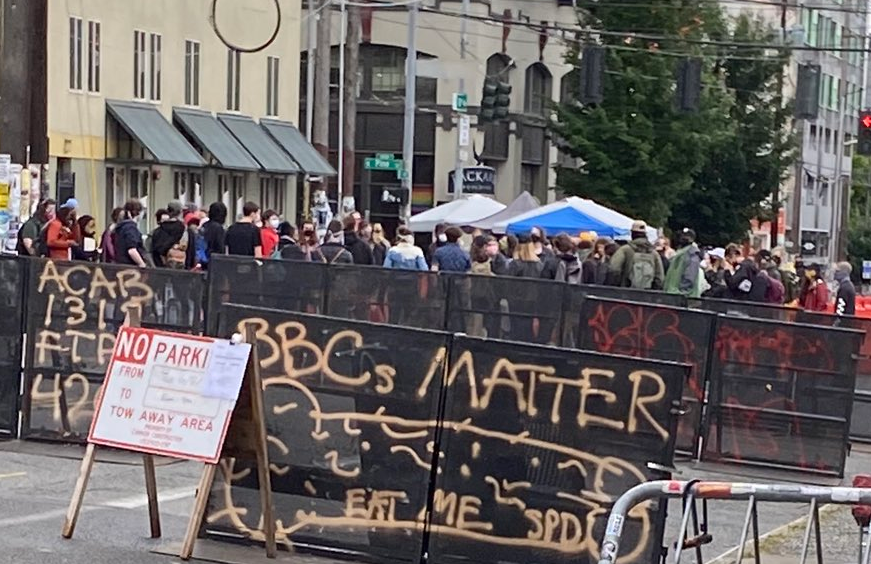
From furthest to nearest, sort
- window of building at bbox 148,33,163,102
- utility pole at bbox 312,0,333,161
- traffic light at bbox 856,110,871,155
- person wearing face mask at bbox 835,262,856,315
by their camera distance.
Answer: utility pole at bbox 312,0,333,161, window of building at bbox 148,33,163,102, traffic light at bbox 856,110,871,155, person wearing face mask at bbox 835,262,856,315

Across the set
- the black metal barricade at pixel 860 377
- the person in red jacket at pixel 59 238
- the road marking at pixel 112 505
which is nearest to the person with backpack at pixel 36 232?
the person in red jacket at pixel 59 238

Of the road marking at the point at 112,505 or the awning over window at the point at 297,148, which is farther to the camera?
the awning over window at the point at 297,148

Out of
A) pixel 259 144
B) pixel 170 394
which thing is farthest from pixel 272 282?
pixel 259 144

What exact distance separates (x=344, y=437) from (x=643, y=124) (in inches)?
1609

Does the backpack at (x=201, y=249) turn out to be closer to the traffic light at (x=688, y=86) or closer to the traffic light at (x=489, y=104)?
the traffic light at (x=688, y=86)

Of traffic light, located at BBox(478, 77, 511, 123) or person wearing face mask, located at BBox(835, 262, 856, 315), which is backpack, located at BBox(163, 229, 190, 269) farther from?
traffic light, located at BBox(478, 77, 511, 123)

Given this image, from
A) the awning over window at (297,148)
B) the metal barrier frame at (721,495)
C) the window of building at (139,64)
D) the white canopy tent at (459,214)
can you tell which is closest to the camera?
the metal barrier frame at (721,495)

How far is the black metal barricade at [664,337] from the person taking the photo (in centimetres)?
1407

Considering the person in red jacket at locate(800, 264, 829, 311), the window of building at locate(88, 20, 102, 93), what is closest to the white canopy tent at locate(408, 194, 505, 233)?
the window of building at locate(88, 20, 102, 93)

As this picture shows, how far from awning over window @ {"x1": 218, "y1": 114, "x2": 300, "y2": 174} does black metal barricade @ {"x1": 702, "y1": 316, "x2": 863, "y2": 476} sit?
27.8 m

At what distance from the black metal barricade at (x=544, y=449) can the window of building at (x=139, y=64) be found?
1143 inches

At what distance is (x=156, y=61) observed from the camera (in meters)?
37.6

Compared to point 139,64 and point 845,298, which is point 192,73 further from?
point 845,298

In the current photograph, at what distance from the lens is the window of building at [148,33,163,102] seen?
37375 mm
